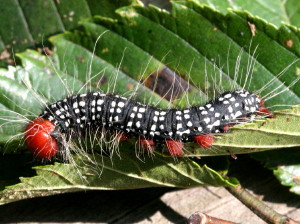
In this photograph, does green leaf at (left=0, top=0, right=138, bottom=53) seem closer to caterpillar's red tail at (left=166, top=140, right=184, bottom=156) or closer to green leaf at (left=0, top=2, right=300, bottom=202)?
green leaf at (left=0, top=2, right=300, bottom=202)

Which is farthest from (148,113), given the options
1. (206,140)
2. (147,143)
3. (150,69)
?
(150,69)

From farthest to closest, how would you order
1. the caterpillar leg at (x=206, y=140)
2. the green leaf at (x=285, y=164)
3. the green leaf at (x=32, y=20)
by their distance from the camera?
the green leaf at (x=32, y=20), the green leaf at (x=285, y=164), the caterpillar leg at (x=206, y=140)

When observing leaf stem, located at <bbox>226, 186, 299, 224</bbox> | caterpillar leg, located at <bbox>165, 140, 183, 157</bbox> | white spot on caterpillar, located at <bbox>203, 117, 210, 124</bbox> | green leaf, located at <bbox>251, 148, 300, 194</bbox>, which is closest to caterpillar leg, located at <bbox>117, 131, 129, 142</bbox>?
caterpillar leg, located at <bbox>165, 140, 183, 157</bbox>

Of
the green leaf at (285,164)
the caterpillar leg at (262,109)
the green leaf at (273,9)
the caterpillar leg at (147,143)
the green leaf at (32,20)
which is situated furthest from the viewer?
the green leaf at (32,20)

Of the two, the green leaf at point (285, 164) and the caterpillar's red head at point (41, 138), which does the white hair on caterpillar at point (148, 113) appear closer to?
the caterpillar's red head at point (41, 138)

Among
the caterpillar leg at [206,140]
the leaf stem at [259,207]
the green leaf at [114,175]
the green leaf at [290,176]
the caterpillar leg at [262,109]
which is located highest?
the caterpillar leg at [262,109]

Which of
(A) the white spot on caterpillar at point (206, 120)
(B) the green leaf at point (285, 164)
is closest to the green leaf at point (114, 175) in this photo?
(A) the white spot on caterpillar at point (206, 120)
